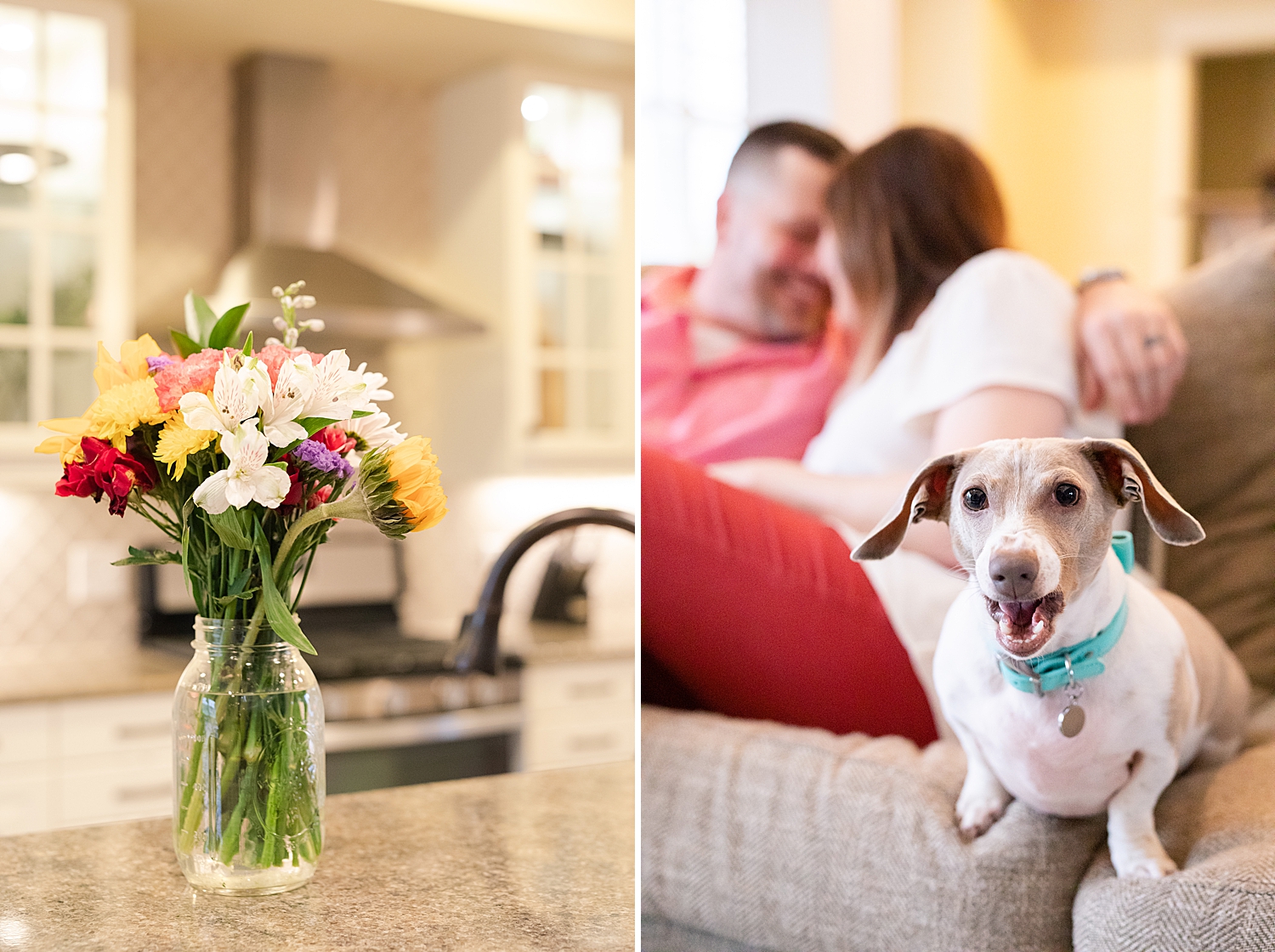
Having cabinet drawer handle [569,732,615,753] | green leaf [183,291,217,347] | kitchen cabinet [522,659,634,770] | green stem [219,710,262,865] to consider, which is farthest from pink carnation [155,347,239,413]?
cabinet drawer handle [569,732,615,753]

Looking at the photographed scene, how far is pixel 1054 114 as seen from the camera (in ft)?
2.94

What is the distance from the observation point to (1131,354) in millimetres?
859

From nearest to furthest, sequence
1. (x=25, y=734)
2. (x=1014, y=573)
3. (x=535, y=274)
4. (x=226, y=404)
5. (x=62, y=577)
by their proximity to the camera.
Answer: (x=1014, y=573) → (x=226, y=404) → (x=25, y=734) → (x=62, y=577) → (x=535, y=274)

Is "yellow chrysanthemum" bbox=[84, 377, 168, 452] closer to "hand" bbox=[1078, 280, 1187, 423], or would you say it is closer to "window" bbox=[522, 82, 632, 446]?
"hand" bbox=[1078, 280, 1187, 423]

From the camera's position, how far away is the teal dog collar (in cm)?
75

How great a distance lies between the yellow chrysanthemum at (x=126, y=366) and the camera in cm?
98

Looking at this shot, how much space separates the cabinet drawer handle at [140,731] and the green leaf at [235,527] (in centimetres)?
166

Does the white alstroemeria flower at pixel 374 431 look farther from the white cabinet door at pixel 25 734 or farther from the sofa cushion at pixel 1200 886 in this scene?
the white cabinet door at pixel 25 734

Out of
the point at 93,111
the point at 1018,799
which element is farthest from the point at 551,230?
the point at 1018,799

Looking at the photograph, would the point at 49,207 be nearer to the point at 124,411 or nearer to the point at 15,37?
the point at 15,37

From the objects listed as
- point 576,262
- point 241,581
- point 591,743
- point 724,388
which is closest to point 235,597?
point 241,581

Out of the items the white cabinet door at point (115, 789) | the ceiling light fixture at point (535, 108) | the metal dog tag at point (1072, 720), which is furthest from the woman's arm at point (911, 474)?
the ceiling light fixture at point (535, 108)

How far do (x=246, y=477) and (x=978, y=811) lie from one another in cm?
57

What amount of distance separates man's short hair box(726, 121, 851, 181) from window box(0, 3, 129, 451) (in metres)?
1.90
